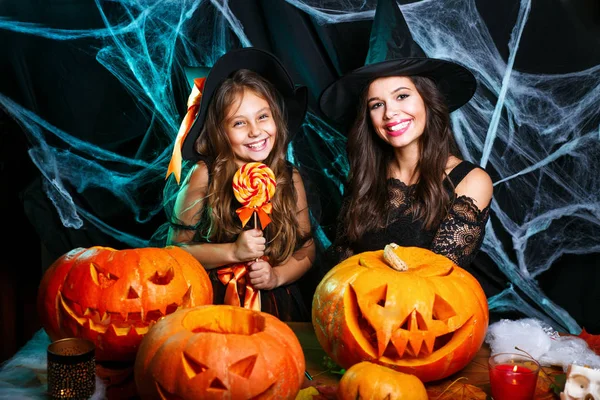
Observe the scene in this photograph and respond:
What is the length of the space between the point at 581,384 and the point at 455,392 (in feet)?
1.12

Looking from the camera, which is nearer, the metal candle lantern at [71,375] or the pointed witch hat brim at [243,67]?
the metal candle lantern at [71,375]

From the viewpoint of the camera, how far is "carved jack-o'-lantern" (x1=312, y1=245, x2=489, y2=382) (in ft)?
5.72

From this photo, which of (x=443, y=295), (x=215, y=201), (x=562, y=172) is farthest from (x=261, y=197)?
(x=562, y=172)

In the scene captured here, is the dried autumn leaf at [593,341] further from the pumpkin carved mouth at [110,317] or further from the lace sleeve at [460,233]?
the pumpkin carved mouth at [110,317]

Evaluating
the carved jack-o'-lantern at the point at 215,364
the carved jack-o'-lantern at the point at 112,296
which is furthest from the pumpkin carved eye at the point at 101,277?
the carved jack-o'-lantern at the point at 215,364

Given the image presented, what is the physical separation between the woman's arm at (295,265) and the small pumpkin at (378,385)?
111cm

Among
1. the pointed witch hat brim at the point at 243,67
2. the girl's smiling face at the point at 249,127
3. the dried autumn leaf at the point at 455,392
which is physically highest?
the pointed witch hat brim at the point at 243,67

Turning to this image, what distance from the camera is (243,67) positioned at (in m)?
2.96

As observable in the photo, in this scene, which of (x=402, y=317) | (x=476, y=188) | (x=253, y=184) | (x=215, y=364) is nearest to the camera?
(x=215, y=364)

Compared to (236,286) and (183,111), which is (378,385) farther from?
(183,111)

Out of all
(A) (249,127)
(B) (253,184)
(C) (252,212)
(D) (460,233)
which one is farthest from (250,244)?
(D) (460,233)

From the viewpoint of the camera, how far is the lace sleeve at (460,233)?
263cm

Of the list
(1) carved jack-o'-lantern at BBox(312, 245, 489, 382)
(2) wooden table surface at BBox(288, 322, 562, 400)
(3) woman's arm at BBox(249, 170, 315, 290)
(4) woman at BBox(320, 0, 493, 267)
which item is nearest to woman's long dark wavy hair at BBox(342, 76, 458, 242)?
(4) woman at BBox(320, 0, 493, 267)

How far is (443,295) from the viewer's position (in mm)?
1770
